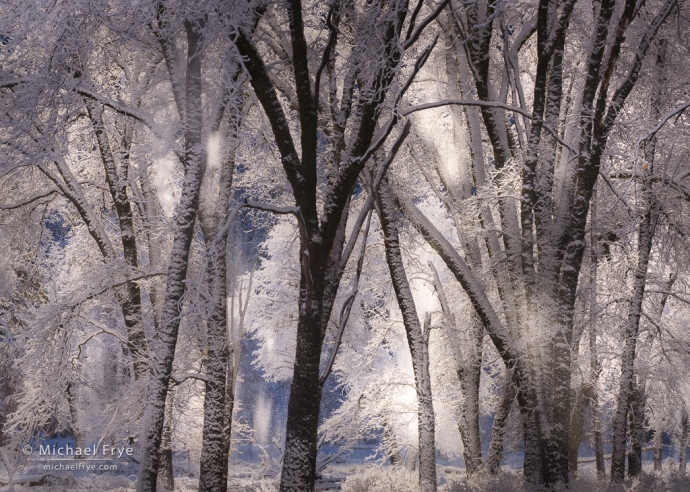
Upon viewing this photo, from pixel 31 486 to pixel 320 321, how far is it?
36.0ft

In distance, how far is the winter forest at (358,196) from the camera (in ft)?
19.1

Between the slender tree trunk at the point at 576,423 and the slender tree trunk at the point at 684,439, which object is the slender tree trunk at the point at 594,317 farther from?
the slender tree trunk at the point at 684,439

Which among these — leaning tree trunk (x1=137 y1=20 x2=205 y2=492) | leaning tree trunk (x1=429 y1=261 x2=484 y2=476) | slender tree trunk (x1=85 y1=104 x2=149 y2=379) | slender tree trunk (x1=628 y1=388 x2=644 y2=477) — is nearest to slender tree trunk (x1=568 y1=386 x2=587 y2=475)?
slender tree trunk (x1=628 y1=388 x2=644 y2=477)

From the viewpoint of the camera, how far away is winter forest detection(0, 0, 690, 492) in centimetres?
582

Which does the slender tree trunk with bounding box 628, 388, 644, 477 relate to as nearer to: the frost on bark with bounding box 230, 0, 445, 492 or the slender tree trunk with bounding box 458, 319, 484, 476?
the slender tree trunk with bounding box 458, 319, 484, 476

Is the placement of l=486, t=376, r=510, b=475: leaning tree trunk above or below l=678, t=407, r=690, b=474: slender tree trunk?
above

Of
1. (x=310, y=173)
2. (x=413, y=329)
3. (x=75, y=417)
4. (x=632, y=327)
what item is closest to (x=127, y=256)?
(x=413, y=329)

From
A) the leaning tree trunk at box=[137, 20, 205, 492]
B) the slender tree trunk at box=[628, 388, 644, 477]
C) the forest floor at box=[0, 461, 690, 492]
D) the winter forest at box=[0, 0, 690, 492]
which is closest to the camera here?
the winter forest at box=[0, 0, 690, 492]

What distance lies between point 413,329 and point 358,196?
3.70 metres

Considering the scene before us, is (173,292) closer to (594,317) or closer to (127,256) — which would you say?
(127,256)

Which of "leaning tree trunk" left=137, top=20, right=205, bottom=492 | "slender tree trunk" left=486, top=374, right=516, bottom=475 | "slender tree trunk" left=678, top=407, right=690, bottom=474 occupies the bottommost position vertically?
"slender tree trunk" left=678, top=407, right=690, bottom=474

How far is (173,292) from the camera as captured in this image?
754 cm

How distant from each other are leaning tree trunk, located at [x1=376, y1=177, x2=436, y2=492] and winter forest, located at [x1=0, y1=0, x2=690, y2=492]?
0.05 metres

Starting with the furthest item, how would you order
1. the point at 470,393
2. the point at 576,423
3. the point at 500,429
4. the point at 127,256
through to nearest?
the point at 576,423 < the point at 500,429 < the point at 470,393 < the point at 127,256
